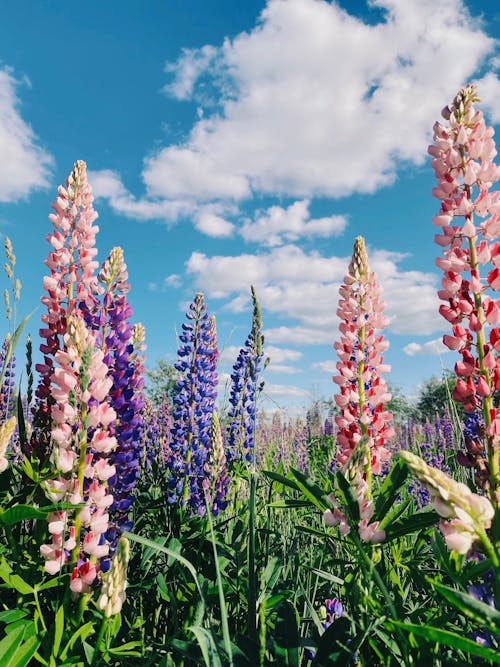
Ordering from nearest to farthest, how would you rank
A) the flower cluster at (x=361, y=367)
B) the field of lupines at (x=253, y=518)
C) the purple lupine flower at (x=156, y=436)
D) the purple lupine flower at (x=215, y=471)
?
the field of lupines at (x=253, y=518) → the flower cluster at (x=361, y=367) → the purple lupine flower at (x=215, y=471) → the purple lupine flower at (x=156, y=436)

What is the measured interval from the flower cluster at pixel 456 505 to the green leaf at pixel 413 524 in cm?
54

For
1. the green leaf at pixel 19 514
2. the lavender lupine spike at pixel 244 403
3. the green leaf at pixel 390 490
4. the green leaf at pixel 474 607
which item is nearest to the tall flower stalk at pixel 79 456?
the green leaf at pixel 19 514

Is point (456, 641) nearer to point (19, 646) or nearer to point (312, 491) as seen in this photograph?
point (312, 491)

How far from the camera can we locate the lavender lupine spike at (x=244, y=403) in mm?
4109

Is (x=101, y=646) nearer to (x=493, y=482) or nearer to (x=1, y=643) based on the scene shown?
(x=1, y=643)

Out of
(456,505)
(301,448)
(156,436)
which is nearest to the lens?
(456,505)

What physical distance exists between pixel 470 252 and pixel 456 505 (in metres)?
0.97

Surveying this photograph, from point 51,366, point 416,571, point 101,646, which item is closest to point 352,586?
point 416,571

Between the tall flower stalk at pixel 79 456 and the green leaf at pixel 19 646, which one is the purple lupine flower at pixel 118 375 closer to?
the tall flower stalk at pixel 79 456

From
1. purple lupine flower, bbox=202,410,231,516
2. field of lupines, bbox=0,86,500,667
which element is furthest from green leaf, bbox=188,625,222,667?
purple lupine flower, bbox=202,410,231,516

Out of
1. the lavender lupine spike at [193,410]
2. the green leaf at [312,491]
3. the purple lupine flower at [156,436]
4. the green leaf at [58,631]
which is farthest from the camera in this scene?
the purple lupine flower at [156,436]

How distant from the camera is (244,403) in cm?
463

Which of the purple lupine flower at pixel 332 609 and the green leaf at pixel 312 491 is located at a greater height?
the green leaf at pixel 312 491

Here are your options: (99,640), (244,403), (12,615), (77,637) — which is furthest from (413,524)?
(244,403)
